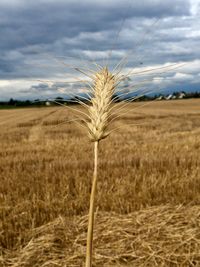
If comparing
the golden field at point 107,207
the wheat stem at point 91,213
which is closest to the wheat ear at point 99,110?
the wheat stem at point 91,213

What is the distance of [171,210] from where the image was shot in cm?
505

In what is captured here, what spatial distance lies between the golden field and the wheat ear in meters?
0.18

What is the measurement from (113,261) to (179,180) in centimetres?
362

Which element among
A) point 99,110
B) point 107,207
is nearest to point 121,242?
point 107,207

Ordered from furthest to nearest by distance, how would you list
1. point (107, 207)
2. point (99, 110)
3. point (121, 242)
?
point (107, 207) < point (121, 242) < point (99, 110)

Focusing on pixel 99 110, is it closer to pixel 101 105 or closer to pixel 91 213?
pixel 101 105

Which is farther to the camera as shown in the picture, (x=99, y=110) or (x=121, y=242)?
(x=121, y=242)

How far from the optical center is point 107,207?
592cm

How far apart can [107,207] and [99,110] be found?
3738mm

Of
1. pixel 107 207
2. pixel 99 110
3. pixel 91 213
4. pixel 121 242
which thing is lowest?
pixel 107 207

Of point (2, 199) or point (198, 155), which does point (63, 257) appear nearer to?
point (2, 199)

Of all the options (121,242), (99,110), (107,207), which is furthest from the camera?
(107,207)

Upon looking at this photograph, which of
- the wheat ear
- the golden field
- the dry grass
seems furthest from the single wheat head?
the dry grass

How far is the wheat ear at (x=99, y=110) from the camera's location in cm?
233
